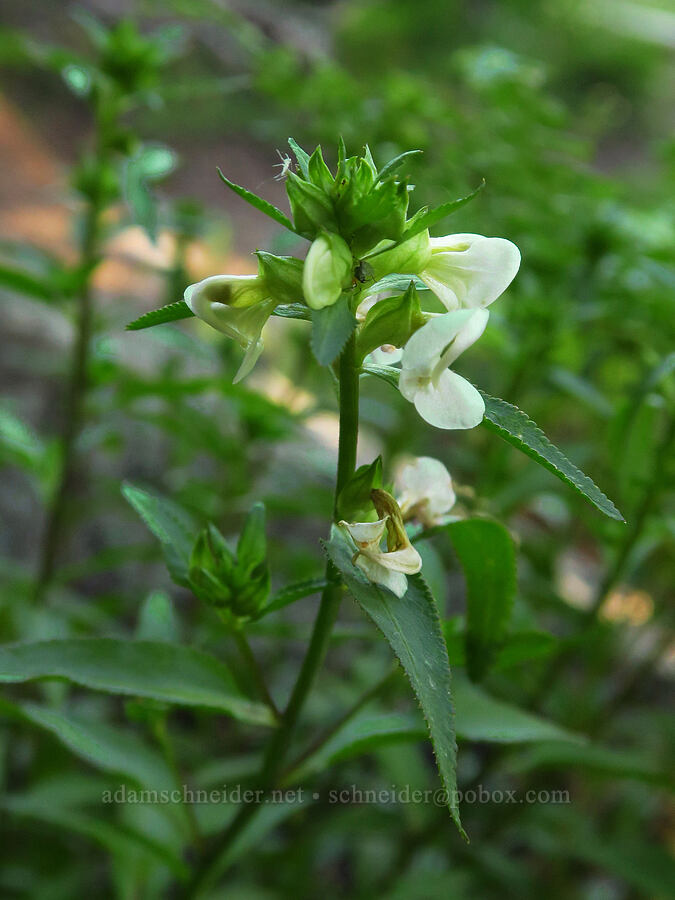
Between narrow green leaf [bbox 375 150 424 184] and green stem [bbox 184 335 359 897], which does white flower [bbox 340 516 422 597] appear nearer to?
green stem [bbox 184 335 359 897]

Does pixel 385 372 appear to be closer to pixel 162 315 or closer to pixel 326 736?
pixel 162 315

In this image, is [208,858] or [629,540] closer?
[208,858]

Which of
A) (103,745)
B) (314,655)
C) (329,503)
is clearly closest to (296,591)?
(314,655)

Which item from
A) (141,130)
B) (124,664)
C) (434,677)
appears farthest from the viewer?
(141,130)

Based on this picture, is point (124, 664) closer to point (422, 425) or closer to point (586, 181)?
point (422, 425)

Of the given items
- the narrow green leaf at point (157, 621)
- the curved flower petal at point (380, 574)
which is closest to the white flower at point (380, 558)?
the curved flower petal at point (380, 574)

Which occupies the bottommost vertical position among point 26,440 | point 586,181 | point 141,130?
point 141,130

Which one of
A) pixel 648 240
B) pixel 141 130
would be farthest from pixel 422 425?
pixel 141 130
